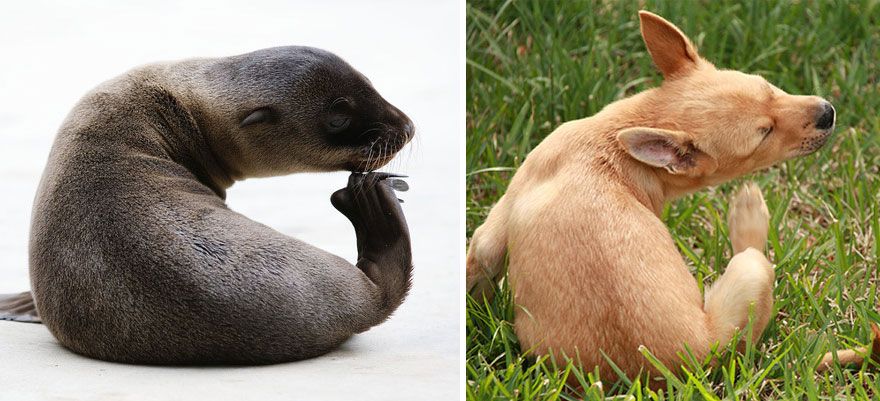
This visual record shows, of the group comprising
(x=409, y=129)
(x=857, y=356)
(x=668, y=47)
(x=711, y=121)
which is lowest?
(x=857, y=356)

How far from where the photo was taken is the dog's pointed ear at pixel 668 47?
187 inches

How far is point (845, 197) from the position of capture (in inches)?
238

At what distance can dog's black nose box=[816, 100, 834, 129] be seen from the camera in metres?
4.75

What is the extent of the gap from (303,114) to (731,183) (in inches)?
91.3

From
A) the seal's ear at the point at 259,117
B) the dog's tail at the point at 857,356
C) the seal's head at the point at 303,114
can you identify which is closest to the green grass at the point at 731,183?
the dog's tail at the point at 857,356

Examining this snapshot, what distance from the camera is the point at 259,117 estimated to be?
16.2 ft

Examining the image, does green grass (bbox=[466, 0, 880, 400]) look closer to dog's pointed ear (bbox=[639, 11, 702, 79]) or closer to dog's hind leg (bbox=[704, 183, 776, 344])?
dog's hind leg (bbox=[704, 183, 776, 344])

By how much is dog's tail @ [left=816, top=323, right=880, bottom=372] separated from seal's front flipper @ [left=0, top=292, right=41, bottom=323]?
3.07 m

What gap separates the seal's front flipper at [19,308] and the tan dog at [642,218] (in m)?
1.84

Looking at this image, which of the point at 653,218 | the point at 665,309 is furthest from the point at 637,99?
the point at 665,309

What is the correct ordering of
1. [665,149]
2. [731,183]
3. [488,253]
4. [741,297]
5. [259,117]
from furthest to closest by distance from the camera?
[731,183] → [259,117] → [488,253] → [665,149] → [741,297]

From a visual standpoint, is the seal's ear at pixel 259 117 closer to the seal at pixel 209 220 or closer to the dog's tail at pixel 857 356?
the seal at pixel 209 220

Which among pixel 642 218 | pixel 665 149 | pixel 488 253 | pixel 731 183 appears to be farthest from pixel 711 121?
pixel 731 183

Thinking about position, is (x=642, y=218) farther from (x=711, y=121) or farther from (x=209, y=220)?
(x=209, y=220)
